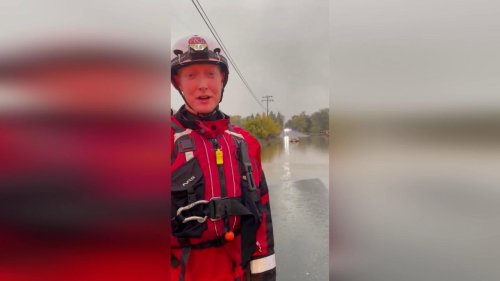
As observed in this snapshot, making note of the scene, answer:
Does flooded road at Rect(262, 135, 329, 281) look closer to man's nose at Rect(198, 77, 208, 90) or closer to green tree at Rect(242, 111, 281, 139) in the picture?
green tree at Rect(242, 111, 281, 139)

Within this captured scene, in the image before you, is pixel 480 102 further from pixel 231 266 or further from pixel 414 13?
pixel 231 266

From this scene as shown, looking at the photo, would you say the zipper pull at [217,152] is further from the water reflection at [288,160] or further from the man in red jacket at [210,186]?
the water reflection at [288,160]

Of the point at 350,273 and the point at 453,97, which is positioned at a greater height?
the point at 453,97

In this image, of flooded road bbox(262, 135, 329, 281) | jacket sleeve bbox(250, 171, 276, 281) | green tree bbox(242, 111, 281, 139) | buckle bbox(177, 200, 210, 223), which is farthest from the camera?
flooded road bbox(262, 135, 329, 281)

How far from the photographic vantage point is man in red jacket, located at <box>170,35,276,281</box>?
1002 millimetres

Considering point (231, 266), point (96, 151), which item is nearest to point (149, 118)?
point (96, 151)

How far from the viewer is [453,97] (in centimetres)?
34

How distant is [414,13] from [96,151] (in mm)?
415

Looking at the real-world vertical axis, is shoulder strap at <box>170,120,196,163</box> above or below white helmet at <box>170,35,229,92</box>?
below

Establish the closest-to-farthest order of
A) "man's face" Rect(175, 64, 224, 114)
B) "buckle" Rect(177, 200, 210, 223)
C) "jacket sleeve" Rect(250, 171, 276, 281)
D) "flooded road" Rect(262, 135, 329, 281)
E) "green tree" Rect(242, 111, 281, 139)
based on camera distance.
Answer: "buckle" Rect(177, 200, 210, 223), "man's face" Rect(175, 64, 224, 114), "jacket sleeve" Rect(250, 171, 276, 281), "green tree" Rect(242, 111, 281, 139), "flooded road" Rect(262, 135, 329, 281)

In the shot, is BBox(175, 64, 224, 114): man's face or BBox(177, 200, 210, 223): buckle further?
BBox(175, 64, 224, 114): man's face

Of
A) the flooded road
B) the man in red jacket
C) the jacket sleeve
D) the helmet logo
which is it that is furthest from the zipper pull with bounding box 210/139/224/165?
the flooded road

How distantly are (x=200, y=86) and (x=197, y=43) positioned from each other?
0.52ft

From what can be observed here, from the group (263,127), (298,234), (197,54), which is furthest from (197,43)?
(298,234)
